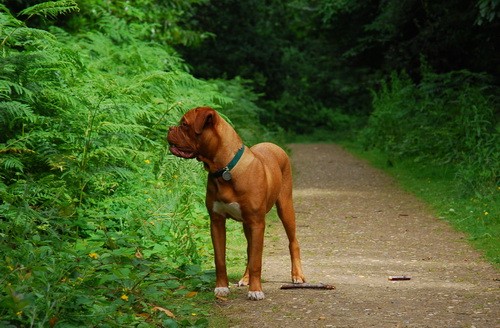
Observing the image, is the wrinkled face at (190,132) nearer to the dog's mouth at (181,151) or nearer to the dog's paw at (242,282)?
the dog's mouth at (181,151)

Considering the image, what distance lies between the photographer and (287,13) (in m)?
41.2

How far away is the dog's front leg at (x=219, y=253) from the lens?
7.20 meters

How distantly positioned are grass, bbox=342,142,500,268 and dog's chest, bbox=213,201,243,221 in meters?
3.08

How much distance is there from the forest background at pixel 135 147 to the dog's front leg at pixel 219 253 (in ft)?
0.62

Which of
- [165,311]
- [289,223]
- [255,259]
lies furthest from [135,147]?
[165,311]

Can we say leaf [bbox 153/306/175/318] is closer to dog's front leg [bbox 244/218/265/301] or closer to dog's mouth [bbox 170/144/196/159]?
dog's front leg [bbox 244/218/265/301]

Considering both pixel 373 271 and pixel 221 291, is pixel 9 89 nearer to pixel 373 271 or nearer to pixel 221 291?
pixel 221 291

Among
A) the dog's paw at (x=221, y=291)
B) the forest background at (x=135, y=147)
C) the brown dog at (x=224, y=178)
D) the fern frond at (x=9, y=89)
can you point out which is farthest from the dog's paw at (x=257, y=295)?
the fern frond at (x=9, y=89)

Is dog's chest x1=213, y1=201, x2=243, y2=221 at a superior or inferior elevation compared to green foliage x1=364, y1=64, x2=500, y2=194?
superior

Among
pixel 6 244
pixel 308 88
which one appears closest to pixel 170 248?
pixel 6 244

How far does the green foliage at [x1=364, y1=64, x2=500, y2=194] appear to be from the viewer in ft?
45.8

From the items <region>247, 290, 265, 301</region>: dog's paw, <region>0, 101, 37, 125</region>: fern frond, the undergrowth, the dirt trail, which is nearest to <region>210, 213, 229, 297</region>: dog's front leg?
the dirt trail

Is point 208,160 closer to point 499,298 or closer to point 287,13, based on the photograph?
point 499,298

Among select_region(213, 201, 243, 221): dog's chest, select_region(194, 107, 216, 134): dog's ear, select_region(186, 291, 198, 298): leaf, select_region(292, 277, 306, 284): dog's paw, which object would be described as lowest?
select_region(292, 277, 306, 284): dog's paw
